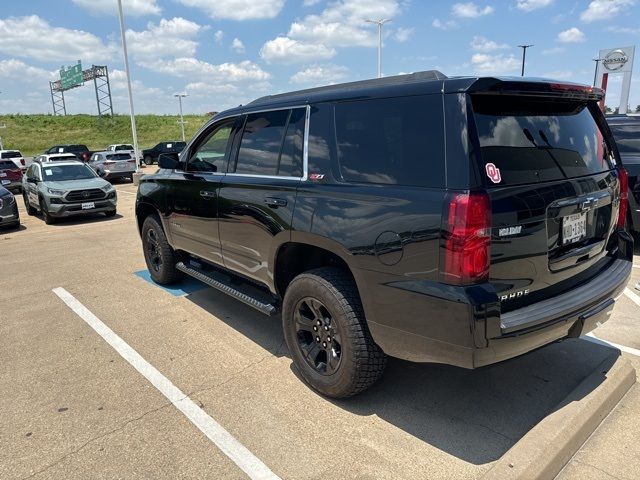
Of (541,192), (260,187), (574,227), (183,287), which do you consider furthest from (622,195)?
(183,287)

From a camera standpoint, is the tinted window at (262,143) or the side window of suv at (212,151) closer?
the tinted window at (262,143)

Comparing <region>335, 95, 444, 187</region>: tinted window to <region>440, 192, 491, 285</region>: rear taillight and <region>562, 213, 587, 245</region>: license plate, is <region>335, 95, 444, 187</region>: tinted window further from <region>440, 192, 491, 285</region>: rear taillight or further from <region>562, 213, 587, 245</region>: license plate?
<region>562, 213, 587, 245</region>: license plate

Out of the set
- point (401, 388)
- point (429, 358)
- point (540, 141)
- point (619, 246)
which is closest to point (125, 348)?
point (401, 388)

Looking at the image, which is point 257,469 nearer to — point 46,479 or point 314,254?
point 46,479

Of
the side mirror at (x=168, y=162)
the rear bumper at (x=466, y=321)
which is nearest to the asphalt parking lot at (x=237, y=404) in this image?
the rear bumper at (x=466, y=321)

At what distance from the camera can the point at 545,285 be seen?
8.48 feet

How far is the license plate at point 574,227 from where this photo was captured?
Answer: 8.61 ft

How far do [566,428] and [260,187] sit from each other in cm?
247

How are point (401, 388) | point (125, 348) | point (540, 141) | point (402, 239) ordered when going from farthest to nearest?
1. point (125, 348)
2. point (401, 388)
3. point (540, 141)
4. point (402, 239)

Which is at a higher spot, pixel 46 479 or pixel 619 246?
pixel 619 246

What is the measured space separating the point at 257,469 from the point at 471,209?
5.71 feet

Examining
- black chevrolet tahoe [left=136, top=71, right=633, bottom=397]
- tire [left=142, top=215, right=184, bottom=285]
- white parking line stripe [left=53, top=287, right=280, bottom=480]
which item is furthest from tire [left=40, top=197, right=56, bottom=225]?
black chevrolet tahoe [left=136, top=71, right=633, bottom=397]

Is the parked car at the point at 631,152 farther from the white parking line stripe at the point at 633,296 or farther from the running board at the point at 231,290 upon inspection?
the running board at the point at 231,290

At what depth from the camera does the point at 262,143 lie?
367 cm
